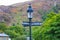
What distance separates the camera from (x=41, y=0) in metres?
144

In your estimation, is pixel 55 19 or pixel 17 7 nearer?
pixel 55 19

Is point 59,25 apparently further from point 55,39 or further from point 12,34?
point 12,34

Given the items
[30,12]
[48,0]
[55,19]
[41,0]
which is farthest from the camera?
[41,0]

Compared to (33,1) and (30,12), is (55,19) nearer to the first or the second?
(30,12)

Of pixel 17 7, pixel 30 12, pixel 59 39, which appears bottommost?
pixel 17 7

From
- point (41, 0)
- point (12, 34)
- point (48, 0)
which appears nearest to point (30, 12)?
point (12, 34)

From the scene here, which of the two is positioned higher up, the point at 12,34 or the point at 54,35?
the point at 54,35

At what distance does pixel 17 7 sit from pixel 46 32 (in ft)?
376

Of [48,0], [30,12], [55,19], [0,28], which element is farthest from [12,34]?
[48,0]

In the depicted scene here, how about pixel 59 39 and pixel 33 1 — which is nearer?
pixel 59 39

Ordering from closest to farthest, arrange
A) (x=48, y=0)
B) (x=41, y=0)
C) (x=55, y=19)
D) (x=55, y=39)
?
(x=55, y=39) < (x=55, y=19) < (x=48, y=0) < (x=41, y=0)

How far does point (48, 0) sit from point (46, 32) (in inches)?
4364

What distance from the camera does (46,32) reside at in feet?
68.7

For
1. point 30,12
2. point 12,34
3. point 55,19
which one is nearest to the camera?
point 30,12
